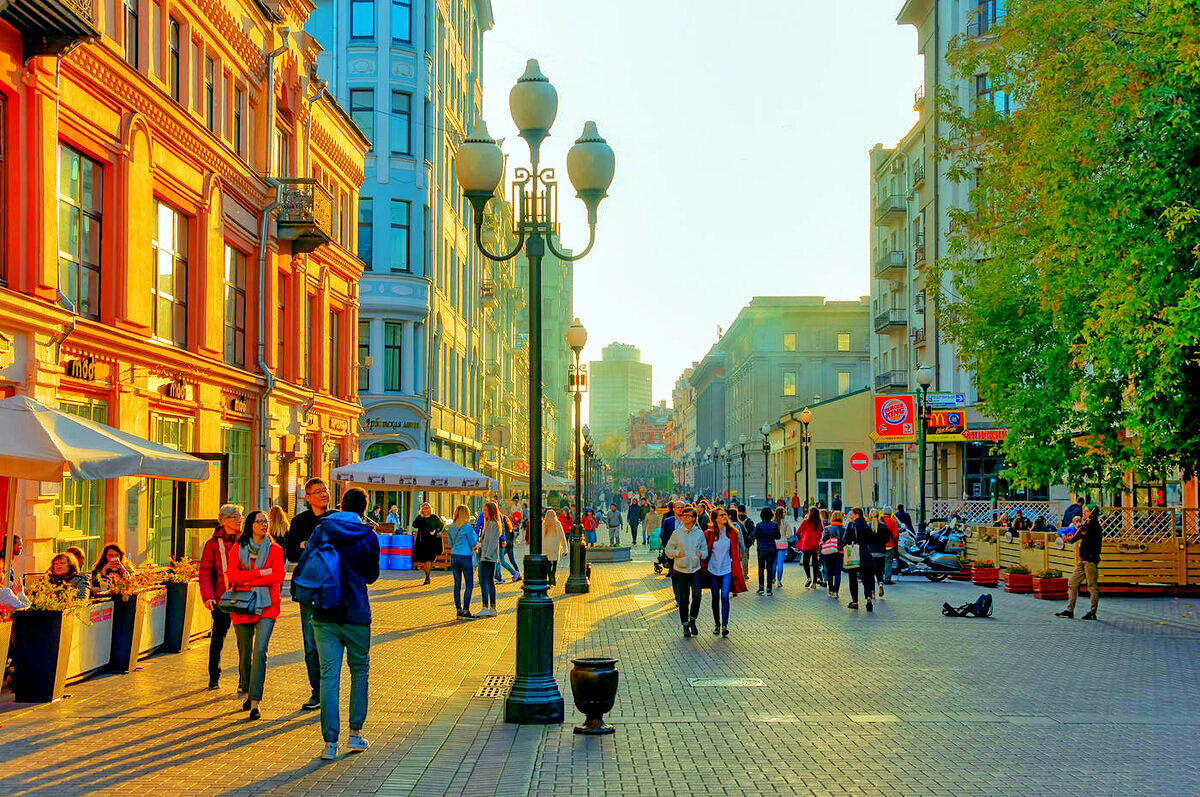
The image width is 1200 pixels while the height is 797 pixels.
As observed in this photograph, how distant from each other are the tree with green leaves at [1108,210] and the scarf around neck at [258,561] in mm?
10881

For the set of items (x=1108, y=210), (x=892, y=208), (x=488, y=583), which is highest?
(x=892, y=208)

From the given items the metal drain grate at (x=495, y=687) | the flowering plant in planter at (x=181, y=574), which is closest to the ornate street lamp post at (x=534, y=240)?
the metal drain grate at (x=495, y=687)

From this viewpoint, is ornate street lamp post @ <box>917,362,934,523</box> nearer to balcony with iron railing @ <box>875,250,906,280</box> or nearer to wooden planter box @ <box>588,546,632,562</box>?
wooden planter box @ <box>588,546,632,562</box>

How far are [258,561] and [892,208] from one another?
52430 mm

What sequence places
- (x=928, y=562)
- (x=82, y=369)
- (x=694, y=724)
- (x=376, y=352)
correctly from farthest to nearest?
(x=376, y=352)
(x=928, y=562)
(x=82, y=369)
(x=694, y=724)

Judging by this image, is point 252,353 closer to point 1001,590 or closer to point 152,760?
point 1001,590

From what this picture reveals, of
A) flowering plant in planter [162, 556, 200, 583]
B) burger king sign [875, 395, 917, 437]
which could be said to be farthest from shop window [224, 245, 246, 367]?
burger king sign [875, 395, 917, 437]

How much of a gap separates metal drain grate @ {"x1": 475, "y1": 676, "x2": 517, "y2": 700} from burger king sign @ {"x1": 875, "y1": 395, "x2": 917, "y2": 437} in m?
29.7

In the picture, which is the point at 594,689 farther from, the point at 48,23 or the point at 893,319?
the point at 893,319

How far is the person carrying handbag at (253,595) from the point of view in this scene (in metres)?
10.4

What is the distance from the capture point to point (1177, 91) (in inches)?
639

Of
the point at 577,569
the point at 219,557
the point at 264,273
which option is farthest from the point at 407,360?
the point at 219,557

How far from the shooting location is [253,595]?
10430 mm

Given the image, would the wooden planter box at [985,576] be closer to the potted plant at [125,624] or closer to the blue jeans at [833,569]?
the blue jeans at [833,569]
